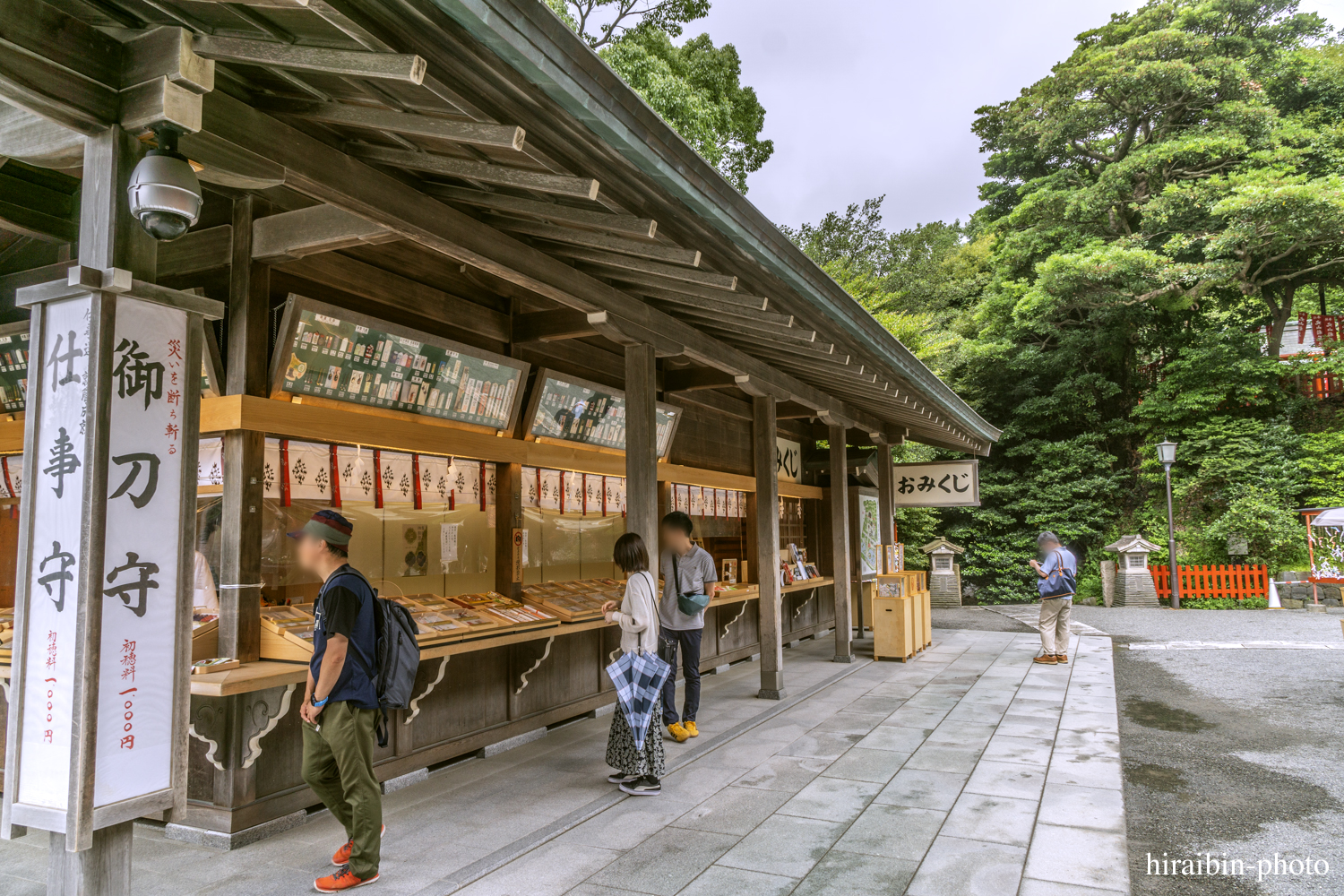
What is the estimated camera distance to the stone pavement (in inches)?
161

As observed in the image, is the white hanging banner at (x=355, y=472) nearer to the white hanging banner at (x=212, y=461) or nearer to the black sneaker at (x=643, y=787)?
the white hanging banner at (x=212, y=461)

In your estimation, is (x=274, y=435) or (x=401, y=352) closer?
(x=274, y=435)

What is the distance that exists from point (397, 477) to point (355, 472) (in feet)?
1.20

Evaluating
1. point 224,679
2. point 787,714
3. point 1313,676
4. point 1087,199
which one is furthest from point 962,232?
point 224,679

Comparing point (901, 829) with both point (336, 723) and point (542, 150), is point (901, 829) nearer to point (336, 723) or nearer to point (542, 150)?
point (336, 723)

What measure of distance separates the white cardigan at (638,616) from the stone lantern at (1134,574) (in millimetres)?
19524

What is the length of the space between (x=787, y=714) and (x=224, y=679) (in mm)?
5406

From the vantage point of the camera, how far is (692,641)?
7.21m

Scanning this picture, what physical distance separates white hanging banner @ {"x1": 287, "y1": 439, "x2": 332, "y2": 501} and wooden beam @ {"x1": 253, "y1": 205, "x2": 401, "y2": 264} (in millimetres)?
1286

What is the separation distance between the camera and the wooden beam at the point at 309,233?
4445 millimetres

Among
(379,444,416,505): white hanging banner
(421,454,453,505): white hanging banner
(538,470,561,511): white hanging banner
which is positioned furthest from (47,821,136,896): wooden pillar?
(538,470,561,511): white hanging banner

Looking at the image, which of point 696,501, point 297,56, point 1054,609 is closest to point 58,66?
point 297,56

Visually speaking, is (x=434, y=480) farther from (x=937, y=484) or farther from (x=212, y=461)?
(x=937, y=484)

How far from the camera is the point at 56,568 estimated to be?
105 inches
